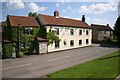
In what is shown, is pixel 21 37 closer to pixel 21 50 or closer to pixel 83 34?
pixel 21 50

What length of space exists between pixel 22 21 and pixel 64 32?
10.7 m

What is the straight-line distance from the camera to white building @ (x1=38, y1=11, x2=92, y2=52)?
3491 cm

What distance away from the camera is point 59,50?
36500 mm

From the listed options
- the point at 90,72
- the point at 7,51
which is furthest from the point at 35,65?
the point at 7,51

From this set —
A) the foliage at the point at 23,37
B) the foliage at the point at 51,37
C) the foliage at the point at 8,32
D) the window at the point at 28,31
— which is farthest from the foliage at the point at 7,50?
the foliage at the point at 51,37

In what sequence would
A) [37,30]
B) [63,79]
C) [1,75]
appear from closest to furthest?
1. [63,79]
2. [1,75]
3. [37,30]

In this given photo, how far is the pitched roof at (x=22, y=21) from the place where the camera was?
30831mm

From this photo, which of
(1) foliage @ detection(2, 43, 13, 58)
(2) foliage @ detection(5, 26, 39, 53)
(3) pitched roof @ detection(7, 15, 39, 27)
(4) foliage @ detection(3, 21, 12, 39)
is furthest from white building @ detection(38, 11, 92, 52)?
(1) foliage @ detection(2, 43, 13, 58)

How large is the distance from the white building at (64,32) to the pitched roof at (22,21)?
1.74m

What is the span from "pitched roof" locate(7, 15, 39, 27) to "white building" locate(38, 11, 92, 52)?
1.74 m

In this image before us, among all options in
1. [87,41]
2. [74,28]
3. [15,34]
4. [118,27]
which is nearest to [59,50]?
[74,28]

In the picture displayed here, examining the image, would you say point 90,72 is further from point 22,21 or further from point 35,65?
point 22,21

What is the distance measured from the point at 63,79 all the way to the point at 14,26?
1983cm

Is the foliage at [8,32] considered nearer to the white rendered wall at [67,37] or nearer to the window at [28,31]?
the window at [28,31]
